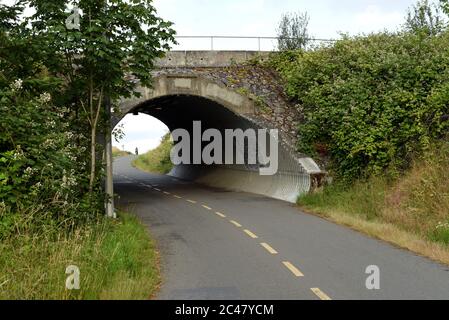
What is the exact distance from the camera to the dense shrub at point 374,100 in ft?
56.0

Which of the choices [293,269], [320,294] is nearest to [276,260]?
[293,269]

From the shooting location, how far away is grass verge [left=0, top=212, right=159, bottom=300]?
6.74m

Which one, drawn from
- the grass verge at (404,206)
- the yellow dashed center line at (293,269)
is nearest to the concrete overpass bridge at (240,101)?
the grass verge at (404,206)

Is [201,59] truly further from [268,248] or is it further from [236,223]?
[268,248]

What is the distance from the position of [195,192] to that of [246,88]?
18.7 feet

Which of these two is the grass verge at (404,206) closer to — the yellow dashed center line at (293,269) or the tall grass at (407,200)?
the tall grass at (407,200)

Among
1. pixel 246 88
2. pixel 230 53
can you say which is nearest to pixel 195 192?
pixel 246 88

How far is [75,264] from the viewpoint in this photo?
755 cm

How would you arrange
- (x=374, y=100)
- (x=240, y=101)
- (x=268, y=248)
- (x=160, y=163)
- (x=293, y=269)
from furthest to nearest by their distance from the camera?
(x=160, y=163) < (x=240, y=101) < (x=374, y=100) < (x=268, y=248) < (x=293, y=269)

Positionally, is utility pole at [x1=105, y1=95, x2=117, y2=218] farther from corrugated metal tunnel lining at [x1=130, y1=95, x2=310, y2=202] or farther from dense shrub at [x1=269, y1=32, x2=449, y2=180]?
dense shrub at [x1=269, y1=32, x2=449, y2=180]

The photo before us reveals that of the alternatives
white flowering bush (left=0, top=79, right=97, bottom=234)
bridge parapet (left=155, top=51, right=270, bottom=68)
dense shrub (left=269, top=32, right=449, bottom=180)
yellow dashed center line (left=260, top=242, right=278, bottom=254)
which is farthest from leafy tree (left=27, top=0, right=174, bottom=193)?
bridge parapet (left=155, top=51, right=270, bottom=68)

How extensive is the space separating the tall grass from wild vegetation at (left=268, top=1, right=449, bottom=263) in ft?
0.10

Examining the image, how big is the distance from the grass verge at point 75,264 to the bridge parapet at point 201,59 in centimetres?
1517

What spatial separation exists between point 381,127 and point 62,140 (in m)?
11.4
